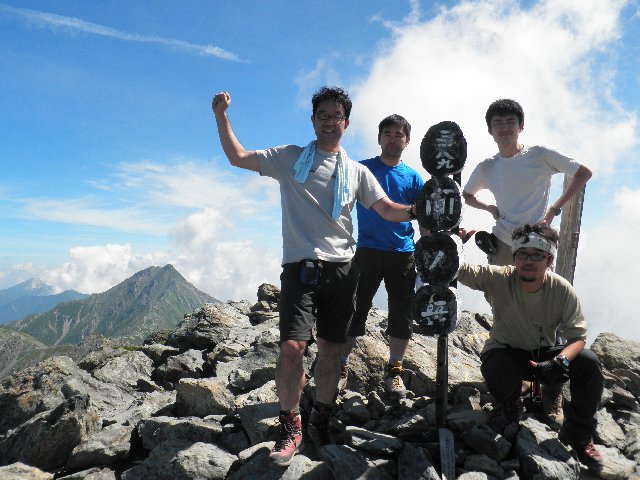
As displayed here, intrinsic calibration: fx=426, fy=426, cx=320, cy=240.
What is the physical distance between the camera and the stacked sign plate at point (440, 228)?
540 centimetres

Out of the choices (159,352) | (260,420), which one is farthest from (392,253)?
(159,352)

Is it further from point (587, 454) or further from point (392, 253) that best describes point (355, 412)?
point (587, 454)

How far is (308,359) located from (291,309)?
5.28 metres

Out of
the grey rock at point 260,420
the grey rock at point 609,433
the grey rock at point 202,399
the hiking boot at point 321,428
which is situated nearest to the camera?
the hiking boot at point 321,428

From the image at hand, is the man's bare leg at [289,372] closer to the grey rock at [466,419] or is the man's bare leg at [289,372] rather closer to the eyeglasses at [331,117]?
the grey rock at [466,419]

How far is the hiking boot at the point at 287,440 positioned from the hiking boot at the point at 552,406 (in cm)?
400

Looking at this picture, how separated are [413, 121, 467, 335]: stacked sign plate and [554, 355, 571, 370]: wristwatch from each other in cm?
139

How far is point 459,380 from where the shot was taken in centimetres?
794

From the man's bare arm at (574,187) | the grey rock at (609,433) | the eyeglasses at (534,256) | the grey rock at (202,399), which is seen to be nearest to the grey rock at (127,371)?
the grey rock at (202,399)

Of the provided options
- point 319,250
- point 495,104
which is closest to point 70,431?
point 319,250

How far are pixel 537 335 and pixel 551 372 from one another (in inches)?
21.0

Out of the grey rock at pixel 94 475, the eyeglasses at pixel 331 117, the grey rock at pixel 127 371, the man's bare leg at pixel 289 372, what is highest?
the eyeglasses at pixel 331 117

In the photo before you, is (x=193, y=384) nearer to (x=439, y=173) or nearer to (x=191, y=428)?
(x=191, y=428)

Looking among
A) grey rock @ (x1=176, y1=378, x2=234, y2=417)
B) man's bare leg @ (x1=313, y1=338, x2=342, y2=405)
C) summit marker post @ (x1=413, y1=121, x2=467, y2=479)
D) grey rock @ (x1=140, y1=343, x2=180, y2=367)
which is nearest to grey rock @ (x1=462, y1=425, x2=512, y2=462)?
summit marker post @ (x1=413, y1=121, x2=467, y2=479)
